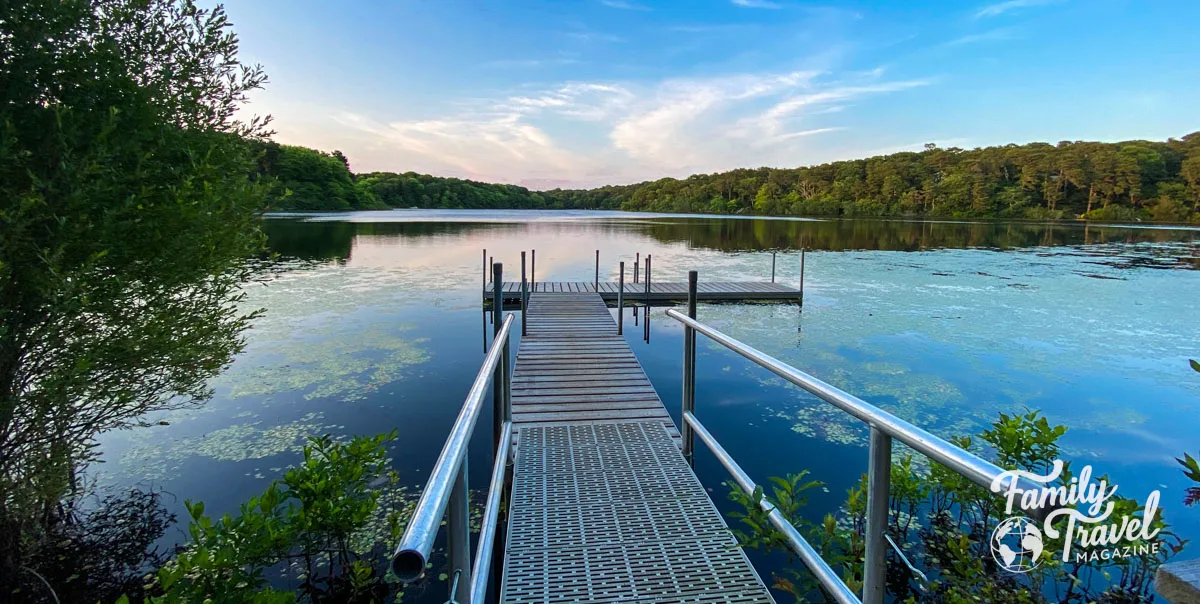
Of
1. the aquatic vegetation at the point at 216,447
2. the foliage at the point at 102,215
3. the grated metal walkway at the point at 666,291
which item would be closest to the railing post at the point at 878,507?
the foliage at the point at 102,215

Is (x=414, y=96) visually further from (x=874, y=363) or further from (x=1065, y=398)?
(x=1065, y=398)

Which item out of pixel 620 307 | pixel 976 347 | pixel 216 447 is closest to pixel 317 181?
pixel 620 307

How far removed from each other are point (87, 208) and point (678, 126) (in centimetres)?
3042

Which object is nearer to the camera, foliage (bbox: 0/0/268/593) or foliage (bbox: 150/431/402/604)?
foliage (bbox: 150/431/402/604)

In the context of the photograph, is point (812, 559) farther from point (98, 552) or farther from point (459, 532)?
point (98, 552)

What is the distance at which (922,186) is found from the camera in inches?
2771

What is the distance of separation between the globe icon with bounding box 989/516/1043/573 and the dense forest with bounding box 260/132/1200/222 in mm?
53904

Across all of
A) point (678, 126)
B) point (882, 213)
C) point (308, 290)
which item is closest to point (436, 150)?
point (678, 126)

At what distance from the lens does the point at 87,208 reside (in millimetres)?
2902

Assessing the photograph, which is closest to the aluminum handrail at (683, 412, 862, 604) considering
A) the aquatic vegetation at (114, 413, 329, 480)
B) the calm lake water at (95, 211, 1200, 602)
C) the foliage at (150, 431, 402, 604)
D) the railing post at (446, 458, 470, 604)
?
the railing post at (446, 458, 470, 604)

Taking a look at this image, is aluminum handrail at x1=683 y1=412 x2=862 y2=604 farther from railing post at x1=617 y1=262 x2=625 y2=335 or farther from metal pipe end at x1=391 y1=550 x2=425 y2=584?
railing post at x1=617 y1=262 x2=625 y2=335

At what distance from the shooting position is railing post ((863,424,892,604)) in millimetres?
1259

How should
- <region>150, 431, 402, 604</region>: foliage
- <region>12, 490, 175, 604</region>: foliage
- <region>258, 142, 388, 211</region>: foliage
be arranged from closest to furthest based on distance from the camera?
<region>150, 431, 402, 604</region>: foliage → <region>12, 490, 175, 604</region>: foliage → <region>258, 142, 388, 211</region>: foliage

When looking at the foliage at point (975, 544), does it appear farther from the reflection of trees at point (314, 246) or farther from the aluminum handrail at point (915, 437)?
the reflection of trees at point (314, 246)
